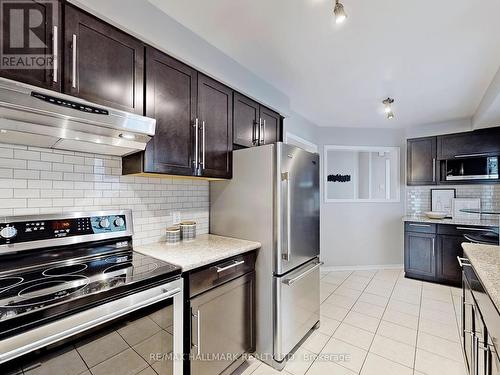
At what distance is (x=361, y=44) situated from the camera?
1906 mm

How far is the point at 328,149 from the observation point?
4.29 metres

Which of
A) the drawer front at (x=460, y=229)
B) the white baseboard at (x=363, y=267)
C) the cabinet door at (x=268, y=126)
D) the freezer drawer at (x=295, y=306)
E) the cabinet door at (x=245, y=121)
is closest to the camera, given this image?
the freezer drawer at (x=295, y=306)

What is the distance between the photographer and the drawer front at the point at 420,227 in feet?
11.7

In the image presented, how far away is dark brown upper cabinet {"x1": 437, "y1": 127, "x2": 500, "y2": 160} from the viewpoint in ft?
11.6

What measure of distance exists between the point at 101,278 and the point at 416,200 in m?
4.66

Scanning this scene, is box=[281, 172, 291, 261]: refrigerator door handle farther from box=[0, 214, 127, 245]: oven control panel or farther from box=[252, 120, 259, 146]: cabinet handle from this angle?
box=[0, 214, 127, 245]: oven control panel

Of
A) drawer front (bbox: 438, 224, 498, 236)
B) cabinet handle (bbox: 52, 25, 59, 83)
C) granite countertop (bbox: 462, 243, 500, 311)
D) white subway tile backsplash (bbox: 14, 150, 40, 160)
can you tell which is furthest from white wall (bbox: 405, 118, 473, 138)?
white subway tile backsplash (bbox: 14, 150, 40, 160)

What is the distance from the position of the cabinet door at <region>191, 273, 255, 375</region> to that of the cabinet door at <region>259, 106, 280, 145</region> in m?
1.38

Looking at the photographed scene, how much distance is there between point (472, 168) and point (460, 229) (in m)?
1.00

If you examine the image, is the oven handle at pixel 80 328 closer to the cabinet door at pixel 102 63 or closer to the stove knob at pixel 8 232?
the stove knob at pixel 8 232

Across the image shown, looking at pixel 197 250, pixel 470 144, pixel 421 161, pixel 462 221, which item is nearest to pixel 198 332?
pixel 197 250

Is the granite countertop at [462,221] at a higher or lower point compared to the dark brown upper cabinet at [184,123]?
lower

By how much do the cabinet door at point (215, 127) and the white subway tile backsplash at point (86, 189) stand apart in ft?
1.24

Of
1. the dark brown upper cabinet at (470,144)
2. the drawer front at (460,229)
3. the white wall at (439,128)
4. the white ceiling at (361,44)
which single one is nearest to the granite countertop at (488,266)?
the white ceiling at (361,44)
